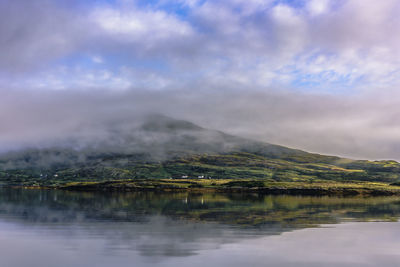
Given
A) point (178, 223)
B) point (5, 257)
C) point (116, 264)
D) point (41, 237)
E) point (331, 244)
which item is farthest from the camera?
point (178, 223)

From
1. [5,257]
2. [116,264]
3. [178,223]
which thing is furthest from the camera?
[178,223]

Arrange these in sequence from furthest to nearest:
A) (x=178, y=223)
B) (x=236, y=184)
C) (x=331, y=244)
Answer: (x=236, y=184)
(x=178, y=223)
(x=331, y=244)

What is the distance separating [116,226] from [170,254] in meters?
15.4

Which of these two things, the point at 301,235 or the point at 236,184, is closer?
the point at 301,235

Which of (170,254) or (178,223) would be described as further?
(178,223)

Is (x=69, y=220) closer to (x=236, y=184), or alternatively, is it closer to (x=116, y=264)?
(x=116, y=264)

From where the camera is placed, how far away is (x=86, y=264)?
21594 millimetres

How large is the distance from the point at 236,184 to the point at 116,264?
160 metres

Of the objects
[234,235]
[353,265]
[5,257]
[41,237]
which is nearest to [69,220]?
[41,237]

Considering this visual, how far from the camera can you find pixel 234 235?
31.6 m

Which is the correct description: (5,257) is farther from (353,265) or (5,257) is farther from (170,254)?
(353,265)

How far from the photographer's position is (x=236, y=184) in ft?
587

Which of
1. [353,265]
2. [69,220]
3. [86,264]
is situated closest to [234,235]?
[353,265]

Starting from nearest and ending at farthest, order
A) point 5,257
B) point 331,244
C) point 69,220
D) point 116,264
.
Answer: point 116,264 < point 5,257 < point 331,244 < point 69,220
